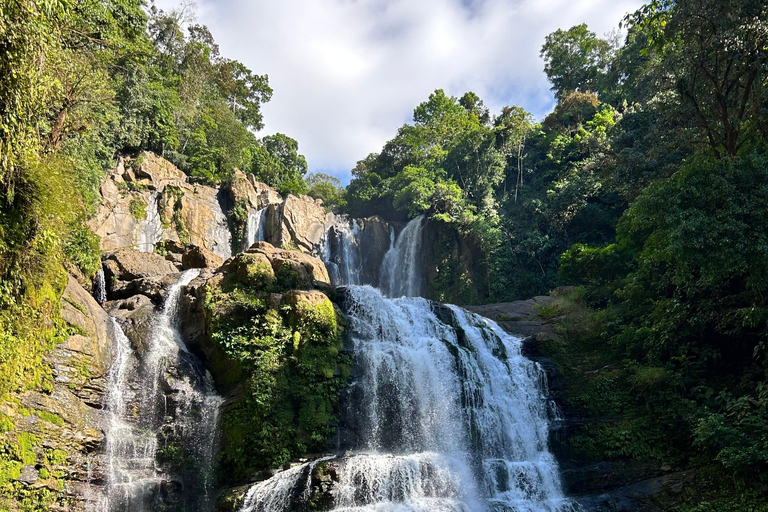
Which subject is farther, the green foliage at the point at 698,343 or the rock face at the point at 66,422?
the green foliage at the point at 698,343

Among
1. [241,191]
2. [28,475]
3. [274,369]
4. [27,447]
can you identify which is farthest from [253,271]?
[241,191]

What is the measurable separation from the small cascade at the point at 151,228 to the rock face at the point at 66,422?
33.9ft

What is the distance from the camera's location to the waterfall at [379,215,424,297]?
29.2 metres

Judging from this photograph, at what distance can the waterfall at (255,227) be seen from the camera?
2639 cm

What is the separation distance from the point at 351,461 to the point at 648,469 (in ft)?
24.5

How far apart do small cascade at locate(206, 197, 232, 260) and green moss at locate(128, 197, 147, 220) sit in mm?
3523

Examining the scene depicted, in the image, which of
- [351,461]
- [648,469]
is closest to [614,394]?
[648,469]

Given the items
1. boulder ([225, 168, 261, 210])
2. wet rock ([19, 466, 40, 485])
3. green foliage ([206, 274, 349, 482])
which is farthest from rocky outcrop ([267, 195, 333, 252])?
wet rock ([19, 466, 40, 485])

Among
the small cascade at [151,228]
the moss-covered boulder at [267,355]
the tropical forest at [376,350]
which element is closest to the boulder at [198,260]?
the tropical forest at [376,350]

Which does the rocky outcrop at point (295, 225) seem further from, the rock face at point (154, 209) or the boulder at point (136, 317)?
the boulder at point (136, 317)

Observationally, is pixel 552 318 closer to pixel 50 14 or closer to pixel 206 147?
pixel 50 14

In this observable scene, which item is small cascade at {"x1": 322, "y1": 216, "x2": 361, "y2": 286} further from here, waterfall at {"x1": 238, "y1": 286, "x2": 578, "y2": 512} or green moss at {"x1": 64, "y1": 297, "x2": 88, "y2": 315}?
green moss at {"x1": 64, "y1": 297, "x2": 88, "y2": 315}

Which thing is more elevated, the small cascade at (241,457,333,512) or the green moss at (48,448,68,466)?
the green moss at (48,448,68,466)

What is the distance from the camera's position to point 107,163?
71.0 feet
